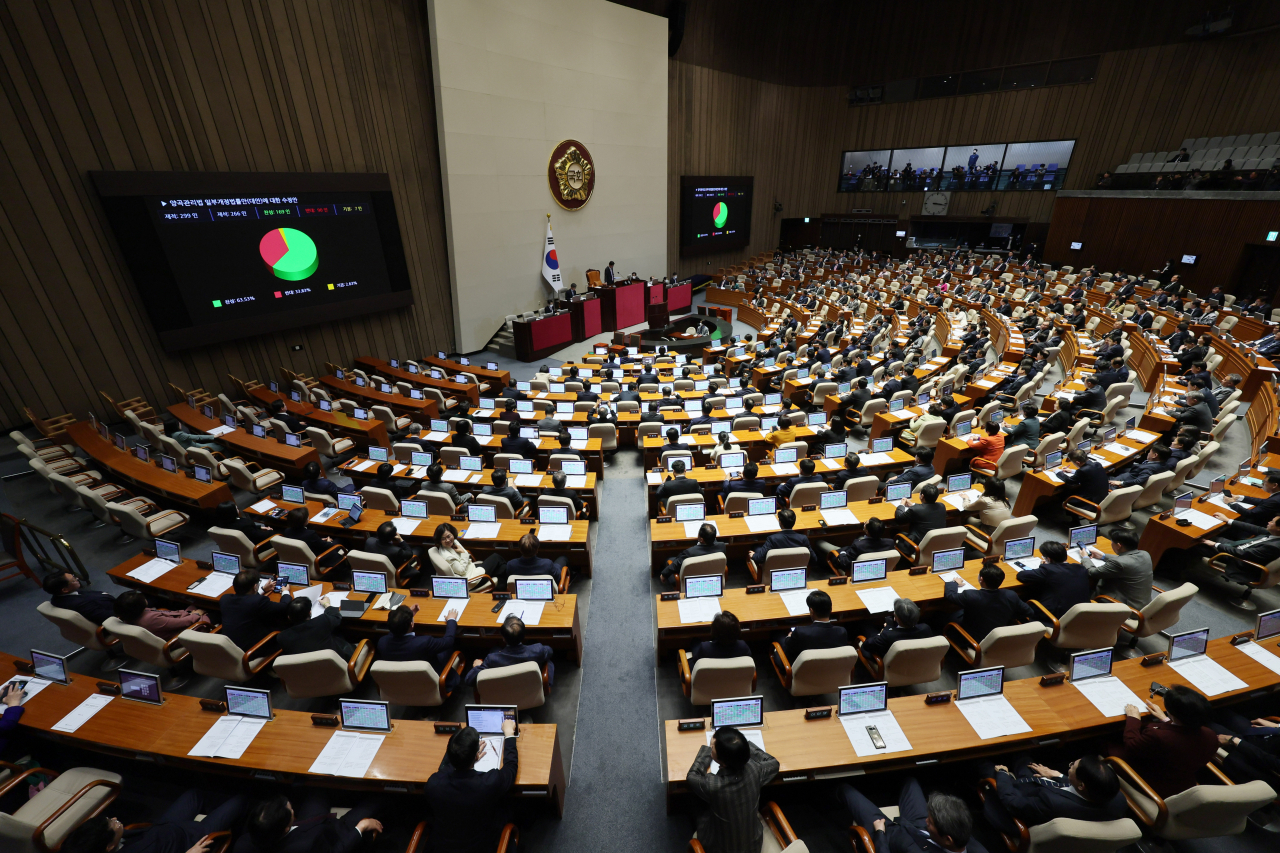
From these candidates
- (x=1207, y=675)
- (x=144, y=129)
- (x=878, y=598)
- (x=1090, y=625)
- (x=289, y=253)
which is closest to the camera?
(x=1207, y=675)

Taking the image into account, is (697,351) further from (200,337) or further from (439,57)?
(200,337)

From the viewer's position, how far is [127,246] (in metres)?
9.61

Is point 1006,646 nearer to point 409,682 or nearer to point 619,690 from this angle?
point 619,690

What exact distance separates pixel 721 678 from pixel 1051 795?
77.5 inches

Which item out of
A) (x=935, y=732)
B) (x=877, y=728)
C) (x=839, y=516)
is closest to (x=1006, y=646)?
(x=935, y=732)

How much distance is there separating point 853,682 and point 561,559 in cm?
311

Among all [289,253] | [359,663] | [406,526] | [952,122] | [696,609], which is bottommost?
[359,663]

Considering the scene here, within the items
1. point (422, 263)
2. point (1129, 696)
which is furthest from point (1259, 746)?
point (422, 263)

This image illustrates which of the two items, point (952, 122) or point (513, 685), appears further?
point (952, 122)

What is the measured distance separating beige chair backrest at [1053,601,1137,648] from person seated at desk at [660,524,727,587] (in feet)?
9.43

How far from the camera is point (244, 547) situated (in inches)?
229

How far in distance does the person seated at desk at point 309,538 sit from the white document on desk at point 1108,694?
22.3 feet

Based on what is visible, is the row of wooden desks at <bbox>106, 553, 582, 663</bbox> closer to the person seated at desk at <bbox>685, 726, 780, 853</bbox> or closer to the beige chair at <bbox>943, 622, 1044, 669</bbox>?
the person seated at desk at <bbox>685, 726, 780, 853</bbox>

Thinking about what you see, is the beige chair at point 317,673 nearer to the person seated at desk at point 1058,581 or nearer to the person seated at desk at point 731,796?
the person seated at desk at point 731,796
